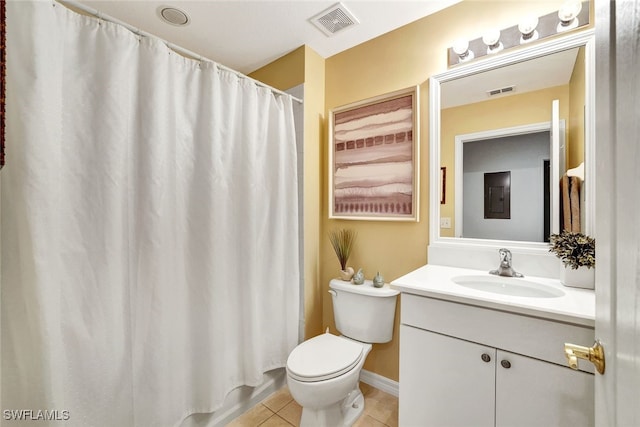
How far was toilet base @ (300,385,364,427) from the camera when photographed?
1.37m

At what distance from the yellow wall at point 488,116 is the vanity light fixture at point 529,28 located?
27 cm

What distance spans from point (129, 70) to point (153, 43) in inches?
7.2

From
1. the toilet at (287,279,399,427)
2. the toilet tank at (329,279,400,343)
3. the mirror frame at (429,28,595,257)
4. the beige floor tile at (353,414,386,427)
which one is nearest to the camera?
the mirror frame at (429,28,595,257)

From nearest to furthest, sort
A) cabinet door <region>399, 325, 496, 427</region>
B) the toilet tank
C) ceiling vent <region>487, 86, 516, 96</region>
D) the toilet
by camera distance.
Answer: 1. cabinet door <region>399, 325, 496, 427</region>
2. the toilet
3. ceiling vent <region>487, 86, 516, 96</region>
4. the toilet tank

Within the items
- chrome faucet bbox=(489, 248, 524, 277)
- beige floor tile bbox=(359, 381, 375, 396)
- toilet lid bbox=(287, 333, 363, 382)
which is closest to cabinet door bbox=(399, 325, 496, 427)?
toilet lid bbox=(287, 333, 363, 382)

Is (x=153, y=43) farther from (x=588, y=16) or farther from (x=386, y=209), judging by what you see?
(x=588, y=16)

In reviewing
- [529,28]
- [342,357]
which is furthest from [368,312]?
[529,28]

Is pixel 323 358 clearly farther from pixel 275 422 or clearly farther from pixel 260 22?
pixel 260 22

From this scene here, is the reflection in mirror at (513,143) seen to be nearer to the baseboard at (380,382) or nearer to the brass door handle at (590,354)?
the brass door handle at (590,354)

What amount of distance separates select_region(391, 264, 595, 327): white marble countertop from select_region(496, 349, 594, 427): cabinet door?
0.18 metres

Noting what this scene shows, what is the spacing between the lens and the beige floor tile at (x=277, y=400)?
5.55 ft

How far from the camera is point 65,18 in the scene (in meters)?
0.99

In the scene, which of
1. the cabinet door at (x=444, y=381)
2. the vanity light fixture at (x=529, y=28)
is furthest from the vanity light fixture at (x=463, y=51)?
the cabinet door at (x=444, y=381)

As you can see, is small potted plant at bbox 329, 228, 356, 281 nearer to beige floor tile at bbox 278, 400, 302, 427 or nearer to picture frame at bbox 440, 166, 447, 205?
picture frame at bbox 440, 166, 447, 205
